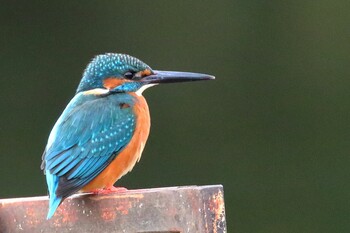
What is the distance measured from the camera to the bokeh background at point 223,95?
7.25 meters

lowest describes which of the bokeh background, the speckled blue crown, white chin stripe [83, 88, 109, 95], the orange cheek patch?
the bokeh background

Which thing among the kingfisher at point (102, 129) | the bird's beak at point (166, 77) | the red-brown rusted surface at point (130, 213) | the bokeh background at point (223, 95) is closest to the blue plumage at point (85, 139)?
the kingfisher at point (102, 129)

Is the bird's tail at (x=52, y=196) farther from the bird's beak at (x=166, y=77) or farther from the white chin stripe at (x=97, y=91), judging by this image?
the bird's beak at (x=166, y=77)

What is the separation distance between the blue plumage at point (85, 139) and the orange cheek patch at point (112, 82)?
0.20ft

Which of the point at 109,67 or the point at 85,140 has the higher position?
the point at 109,67

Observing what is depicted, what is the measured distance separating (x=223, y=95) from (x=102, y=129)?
3.55 m

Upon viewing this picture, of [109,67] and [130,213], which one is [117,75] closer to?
[109,67]

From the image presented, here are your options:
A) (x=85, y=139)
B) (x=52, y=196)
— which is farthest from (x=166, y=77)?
(x=52, y=196)

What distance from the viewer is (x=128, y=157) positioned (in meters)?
3.95

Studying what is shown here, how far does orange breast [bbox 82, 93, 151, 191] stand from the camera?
3842 millimetres

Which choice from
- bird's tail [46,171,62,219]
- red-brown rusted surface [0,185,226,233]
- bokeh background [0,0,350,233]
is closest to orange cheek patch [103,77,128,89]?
bird's tail [46,171,62,219]

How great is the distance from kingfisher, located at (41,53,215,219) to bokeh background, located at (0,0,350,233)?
3002 millimetres

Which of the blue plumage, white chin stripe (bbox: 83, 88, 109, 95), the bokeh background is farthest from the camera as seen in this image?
the bokeh background

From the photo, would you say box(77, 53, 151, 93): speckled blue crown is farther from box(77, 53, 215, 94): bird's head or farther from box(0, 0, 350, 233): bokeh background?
box(0, 0, 350, 233): bokeh background
